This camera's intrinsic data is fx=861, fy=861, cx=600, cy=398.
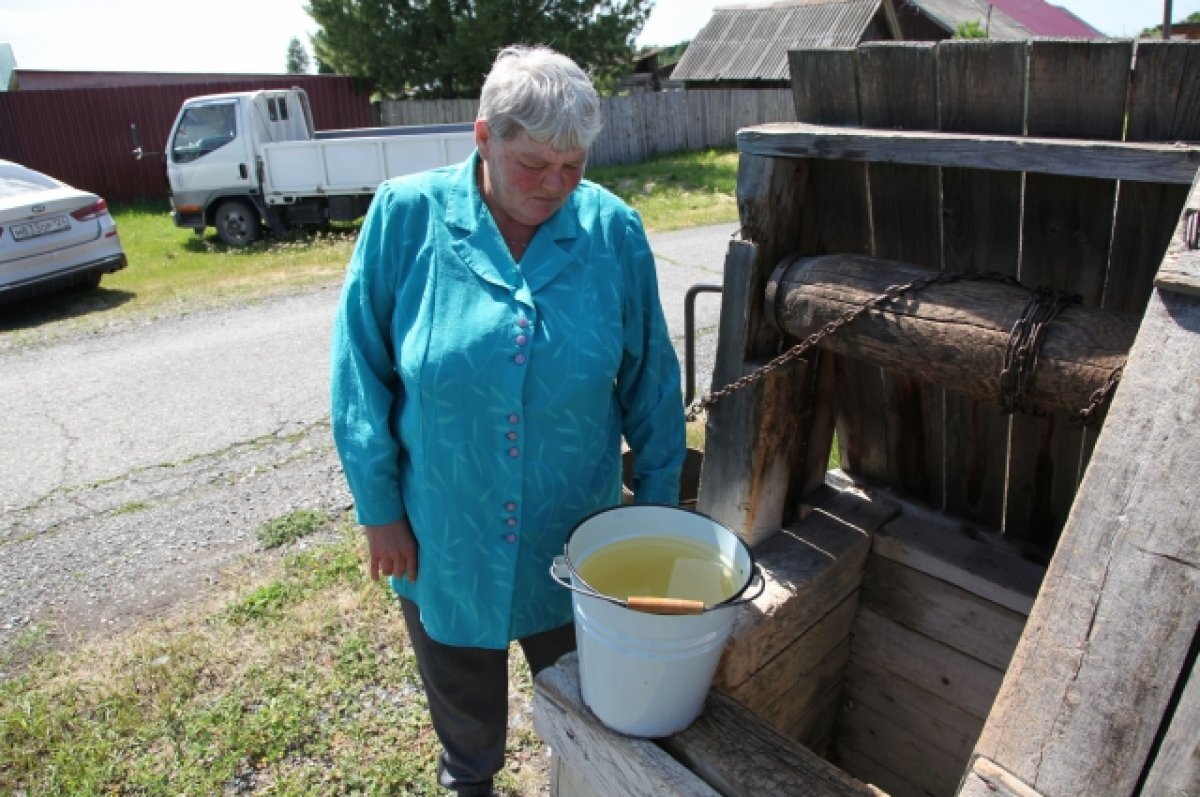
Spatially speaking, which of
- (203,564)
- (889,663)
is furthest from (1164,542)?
(203,564)

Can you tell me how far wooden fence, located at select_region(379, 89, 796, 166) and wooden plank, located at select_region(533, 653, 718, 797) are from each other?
16801 mm

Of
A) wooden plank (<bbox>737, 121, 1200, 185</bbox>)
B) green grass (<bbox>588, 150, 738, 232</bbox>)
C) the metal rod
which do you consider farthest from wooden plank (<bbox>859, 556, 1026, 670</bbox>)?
green grass (<bbox>588, 150, 738, 232</bbox>)

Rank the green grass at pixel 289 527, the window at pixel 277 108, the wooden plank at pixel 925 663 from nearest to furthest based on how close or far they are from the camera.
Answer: the wooden plank at pixel 925 663 → the green grass at pixel 289 527 → the window at pixel 277 108

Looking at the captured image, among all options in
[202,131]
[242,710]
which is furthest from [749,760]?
[202,131]

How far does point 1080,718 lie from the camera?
1.22 metres

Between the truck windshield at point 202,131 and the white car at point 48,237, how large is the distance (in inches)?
111

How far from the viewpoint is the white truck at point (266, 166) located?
1092 cm

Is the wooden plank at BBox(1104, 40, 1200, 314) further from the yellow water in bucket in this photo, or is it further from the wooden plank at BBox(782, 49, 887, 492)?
the yellow water in bucket

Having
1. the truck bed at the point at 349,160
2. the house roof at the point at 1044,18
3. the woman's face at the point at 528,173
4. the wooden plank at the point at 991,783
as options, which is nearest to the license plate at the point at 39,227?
the truck bed at the point at 349,160

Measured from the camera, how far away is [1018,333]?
1.65 metres

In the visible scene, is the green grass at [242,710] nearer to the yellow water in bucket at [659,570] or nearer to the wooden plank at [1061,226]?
the yellow water in bucket at [659,570]

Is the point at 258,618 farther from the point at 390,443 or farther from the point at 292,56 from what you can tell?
the point at 292,56

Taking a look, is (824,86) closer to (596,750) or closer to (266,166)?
(596,750)

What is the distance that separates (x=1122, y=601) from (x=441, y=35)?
20.9m
